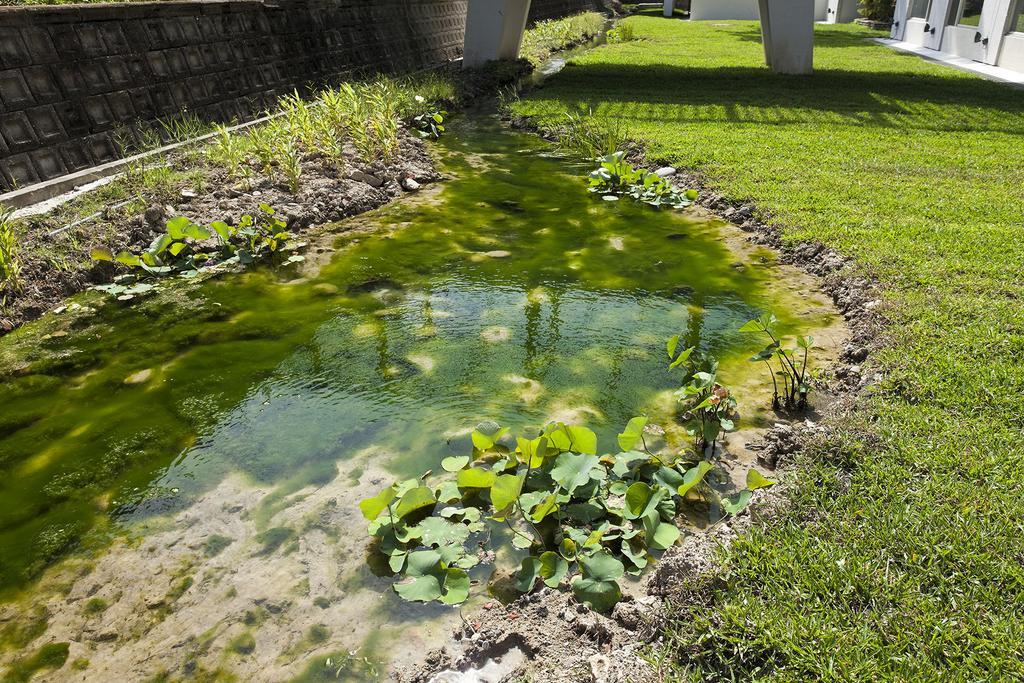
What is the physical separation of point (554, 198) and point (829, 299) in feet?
10.2

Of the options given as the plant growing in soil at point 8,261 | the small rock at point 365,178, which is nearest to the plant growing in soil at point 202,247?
the plant growing in soil at point 8,261

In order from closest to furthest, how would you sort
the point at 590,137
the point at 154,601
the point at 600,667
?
1. the point at 600,667
2. the point at 154,601
3. the point at 590,137

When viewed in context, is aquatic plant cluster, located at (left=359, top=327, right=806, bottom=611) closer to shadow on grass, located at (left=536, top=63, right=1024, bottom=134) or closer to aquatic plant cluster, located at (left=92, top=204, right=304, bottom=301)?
aquatic plant cluster, located at (left=92, top=204, right=304, bottom=301)

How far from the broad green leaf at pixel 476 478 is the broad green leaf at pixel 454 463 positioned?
0.54 feet

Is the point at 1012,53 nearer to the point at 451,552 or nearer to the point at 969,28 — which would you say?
the point at 969,28

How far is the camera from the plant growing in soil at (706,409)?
9.84 ft

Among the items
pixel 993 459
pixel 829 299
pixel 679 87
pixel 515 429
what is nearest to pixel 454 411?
pixel 515 429

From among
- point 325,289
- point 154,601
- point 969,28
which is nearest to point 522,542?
point 154,601

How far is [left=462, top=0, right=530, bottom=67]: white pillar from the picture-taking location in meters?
13.4

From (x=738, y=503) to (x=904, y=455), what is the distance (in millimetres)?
Answer: 702

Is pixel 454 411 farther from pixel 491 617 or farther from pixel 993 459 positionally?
pixel 993 459

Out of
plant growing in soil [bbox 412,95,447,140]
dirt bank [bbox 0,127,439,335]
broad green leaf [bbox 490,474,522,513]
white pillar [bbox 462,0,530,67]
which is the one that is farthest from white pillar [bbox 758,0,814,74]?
broad green leaf [bbox 490,474,522,513]

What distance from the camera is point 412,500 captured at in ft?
8.41

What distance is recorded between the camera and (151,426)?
10.9 feet
